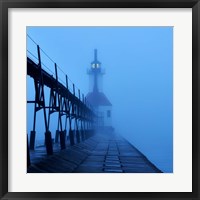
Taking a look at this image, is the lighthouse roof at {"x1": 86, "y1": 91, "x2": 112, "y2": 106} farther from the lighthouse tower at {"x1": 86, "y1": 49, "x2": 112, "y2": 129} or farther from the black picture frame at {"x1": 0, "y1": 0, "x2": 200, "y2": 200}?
the black picture frame at {"x1": 0, "y1": 0, "x2": 200, "y2": 200}

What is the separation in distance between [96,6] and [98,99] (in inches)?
1729

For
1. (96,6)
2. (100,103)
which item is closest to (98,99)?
(100,103)

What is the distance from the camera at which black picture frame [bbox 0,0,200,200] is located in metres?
5.61

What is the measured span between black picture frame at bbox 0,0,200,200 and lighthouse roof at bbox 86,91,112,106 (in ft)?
141

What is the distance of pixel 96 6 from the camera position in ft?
18.7

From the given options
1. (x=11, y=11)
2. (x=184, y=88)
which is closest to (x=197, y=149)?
(x=184, y=88)

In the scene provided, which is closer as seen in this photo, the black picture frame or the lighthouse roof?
the black picture frame

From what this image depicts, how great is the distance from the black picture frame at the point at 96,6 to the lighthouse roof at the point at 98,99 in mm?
42979

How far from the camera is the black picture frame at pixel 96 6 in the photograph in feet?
18.4

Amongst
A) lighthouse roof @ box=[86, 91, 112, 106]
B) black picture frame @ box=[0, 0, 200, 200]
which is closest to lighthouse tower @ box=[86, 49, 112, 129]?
lighthouse roof @ box=[86, 91, 112, 106]

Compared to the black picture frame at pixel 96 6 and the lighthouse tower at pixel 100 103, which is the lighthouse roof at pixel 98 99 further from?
the black picture frame at pixel 96 6

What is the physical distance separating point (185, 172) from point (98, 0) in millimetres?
3632

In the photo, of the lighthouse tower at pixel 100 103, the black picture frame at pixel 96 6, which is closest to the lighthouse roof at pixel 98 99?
the lighthouse tower at pixel 100 103

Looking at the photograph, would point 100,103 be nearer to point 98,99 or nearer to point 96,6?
point 98,99
